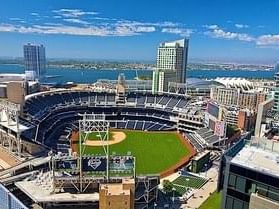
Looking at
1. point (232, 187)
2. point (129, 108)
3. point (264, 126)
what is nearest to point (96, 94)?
point (129, 108)

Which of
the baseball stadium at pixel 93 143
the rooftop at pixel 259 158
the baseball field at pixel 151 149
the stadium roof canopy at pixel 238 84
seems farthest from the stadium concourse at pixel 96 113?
the stadium roof canopy at pixel 238 84

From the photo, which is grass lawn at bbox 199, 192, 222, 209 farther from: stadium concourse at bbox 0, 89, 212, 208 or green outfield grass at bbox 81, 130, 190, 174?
green outfield grass at bbox 81, 130, 190, 174

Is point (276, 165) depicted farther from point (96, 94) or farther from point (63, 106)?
point (96, 94)

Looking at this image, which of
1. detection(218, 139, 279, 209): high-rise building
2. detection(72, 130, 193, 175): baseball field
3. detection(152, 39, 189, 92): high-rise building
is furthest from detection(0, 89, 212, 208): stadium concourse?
detection(152, 39, 189, 92): high-rise building

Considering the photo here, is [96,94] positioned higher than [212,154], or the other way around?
[96,94]

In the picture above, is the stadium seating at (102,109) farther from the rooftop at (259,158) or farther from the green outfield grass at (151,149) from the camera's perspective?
the rooftop at (259,158)

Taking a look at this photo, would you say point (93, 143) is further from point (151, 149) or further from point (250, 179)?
point (250, 179)

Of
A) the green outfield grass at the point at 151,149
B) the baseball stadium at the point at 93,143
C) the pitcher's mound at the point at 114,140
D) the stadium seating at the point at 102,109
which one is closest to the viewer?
the baseball stadium at the point at 93,143
